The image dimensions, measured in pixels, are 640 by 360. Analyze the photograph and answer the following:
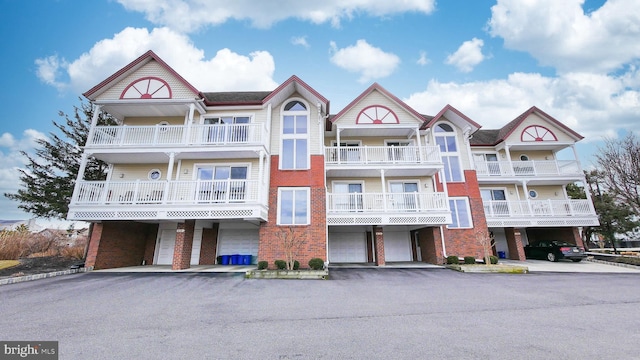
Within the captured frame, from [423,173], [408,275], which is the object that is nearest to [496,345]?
[408,275]

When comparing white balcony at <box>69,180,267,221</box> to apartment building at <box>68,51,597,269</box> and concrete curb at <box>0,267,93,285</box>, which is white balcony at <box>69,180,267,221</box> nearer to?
apartment building at <box>68,51,597,269</box>

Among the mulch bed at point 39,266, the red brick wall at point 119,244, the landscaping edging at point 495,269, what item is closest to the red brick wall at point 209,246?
the red brick wall at point 119,244

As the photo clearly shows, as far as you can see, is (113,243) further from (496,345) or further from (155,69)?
(496,345)

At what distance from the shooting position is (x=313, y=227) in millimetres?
12742

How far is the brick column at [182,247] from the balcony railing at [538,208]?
1842 centimetres

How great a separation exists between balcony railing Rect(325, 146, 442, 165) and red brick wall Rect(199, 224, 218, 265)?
8.17m

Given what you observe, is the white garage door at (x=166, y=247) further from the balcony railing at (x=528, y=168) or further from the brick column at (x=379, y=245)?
the balcony railing at (x=528, y=168)

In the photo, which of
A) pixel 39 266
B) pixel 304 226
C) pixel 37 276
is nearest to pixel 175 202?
pixel 37 276

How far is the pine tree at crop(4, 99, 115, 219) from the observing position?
14992 mm

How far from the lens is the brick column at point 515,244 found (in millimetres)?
16547

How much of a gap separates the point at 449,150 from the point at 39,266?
76.5 feet

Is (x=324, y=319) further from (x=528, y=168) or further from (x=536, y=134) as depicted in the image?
(x=536, y=134)

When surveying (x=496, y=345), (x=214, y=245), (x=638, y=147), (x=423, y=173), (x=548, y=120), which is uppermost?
(x=548, y=120)

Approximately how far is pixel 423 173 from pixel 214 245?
44.4 feet
